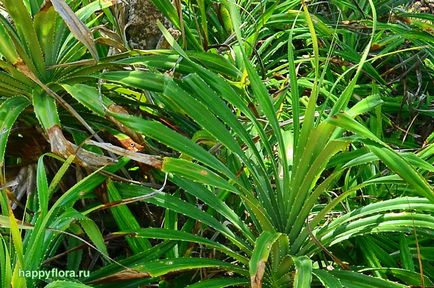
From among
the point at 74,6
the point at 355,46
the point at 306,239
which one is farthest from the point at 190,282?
the point at 355,46

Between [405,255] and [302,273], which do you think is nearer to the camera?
[302,273]

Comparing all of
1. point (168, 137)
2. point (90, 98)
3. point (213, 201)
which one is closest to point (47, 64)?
point (90, 98)

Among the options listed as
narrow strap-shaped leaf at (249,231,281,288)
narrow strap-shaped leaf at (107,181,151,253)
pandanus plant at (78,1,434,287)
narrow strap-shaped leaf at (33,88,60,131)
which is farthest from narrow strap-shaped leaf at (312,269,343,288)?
narrow strap-shaped leaf at (33,88,60,131)

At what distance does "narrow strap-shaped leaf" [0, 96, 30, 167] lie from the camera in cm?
139

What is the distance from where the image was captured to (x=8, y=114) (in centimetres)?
147

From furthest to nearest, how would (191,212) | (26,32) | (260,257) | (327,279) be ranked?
(26,32) < (191,212) < (327,279) < (260,257)

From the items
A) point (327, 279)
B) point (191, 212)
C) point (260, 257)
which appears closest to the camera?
point (260, 257)

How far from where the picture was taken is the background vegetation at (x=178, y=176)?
134 centimetres

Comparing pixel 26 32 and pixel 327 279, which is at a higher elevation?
pixel 26 32

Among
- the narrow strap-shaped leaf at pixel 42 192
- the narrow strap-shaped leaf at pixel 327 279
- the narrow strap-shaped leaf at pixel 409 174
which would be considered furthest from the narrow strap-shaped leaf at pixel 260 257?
the narrow strap-shaped leaf at pixel 42 192

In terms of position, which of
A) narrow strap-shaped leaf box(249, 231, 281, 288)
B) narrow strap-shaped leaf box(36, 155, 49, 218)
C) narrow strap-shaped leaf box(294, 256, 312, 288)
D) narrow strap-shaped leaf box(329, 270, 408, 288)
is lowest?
narrow strap-shaped leaf box(329, 270, 408, 288)

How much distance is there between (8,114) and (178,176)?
0.39m

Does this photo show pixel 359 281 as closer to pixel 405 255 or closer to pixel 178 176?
pixel 405 255

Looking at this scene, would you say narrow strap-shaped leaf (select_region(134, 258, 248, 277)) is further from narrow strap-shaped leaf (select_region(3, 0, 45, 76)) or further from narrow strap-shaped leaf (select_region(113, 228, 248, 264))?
narrow strap-shaped leaf (select_region(3, 0, 45, 76))
